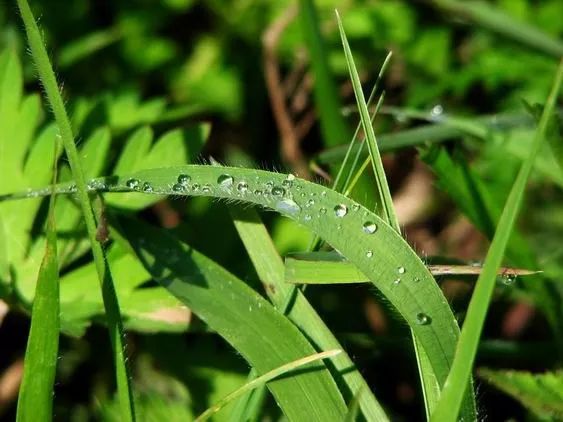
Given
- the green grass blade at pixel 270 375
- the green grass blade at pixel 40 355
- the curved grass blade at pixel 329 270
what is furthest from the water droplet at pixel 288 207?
the green grass blade at pixel 40 355

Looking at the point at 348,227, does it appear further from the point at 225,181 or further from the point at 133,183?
the point at 133,183

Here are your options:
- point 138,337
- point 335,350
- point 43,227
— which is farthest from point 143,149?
point 335,350

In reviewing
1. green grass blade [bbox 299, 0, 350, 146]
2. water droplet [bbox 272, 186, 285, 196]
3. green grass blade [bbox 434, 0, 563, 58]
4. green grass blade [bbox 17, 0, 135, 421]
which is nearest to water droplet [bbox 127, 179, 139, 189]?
green grass blade [bbox 17, 0, 135, 421]

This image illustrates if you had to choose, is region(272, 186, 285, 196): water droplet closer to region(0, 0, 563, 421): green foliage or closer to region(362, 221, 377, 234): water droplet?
region(0, 0, 563, 421): green foliage

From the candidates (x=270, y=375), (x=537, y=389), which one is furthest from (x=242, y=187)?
(x=537, y=389)

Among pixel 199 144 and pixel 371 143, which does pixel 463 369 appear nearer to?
pixel 371 143

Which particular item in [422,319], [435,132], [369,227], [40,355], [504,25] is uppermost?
[504,25]

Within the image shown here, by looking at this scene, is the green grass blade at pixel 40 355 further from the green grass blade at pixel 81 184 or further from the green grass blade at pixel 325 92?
the green grass blade at pixel 325 92
